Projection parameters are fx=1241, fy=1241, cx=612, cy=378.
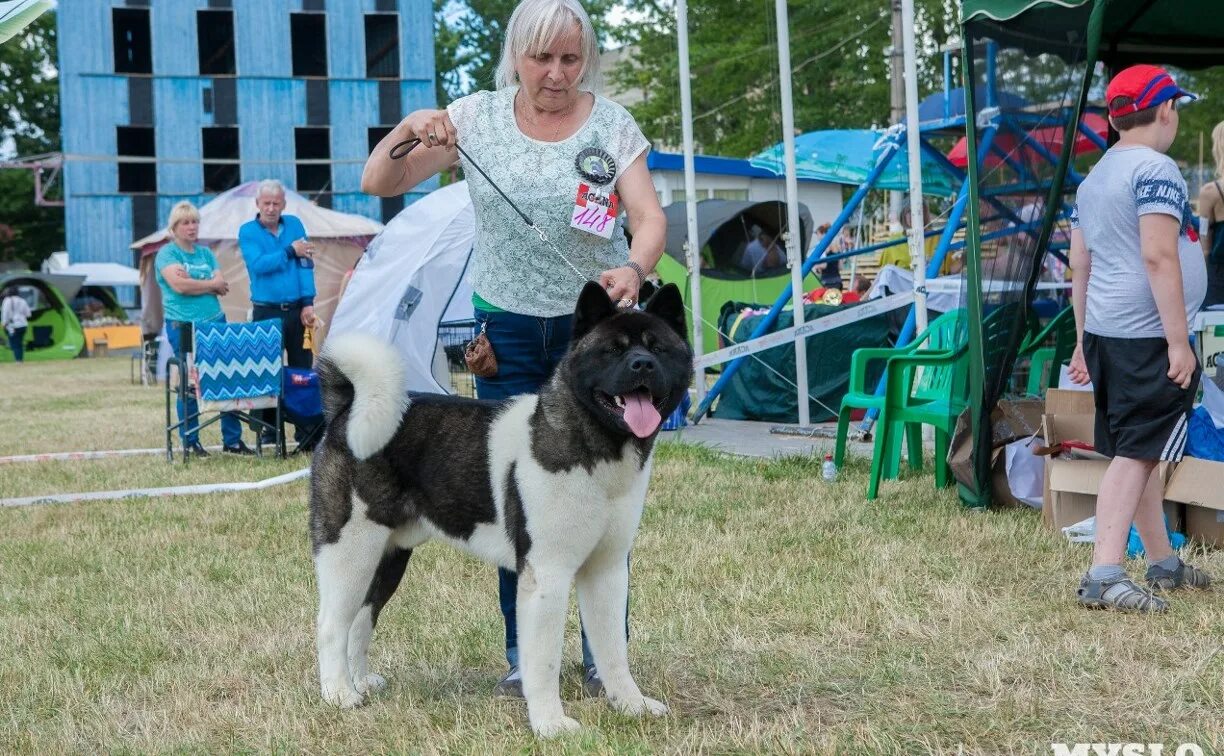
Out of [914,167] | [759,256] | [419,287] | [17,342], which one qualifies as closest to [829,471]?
[914,167]

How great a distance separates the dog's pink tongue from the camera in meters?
2.80

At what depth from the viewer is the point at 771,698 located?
10.8 feet

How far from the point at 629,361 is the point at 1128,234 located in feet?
6.97

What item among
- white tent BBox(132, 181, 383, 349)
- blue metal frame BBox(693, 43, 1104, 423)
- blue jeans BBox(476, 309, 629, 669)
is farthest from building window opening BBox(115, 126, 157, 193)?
blue jeans BBox(476, 309, 629, 669)

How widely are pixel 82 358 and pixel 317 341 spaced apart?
61.2 ft

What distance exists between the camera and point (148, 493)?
7.24 metres

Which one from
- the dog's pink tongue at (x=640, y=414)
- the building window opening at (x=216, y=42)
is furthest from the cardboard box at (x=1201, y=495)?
the building window opening at (x=216, y=42)

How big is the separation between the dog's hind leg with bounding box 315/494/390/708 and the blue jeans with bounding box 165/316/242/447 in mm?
6020

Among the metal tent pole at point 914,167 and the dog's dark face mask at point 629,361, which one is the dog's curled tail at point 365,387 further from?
the metal tent pole at point 914,167

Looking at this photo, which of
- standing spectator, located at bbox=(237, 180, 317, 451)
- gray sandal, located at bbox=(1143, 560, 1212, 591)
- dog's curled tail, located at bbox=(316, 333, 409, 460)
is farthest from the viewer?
standing spectator, located at bbox=(237, 180, 317, 451)

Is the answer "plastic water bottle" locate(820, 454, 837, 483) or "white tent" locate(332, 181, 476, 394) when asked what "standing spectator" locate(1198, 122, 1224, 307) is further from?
"white tent" locate(332, 181, 476, 394)

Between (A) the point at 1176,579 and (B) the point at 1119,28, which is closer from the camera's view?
(A) the point at 1176,579

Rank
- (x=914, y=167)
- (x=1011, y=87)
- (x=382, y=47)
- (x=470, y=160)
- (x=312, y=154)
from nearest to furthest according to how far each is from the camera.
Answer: (x=470, y=160)
(x=1011, y=87)
(x=914, y=167)
(x=312, y=154)
(x=382, y=47)

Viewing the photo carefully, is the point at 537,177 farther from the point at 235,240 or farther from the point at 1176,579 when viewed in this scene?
the point at 235,240
